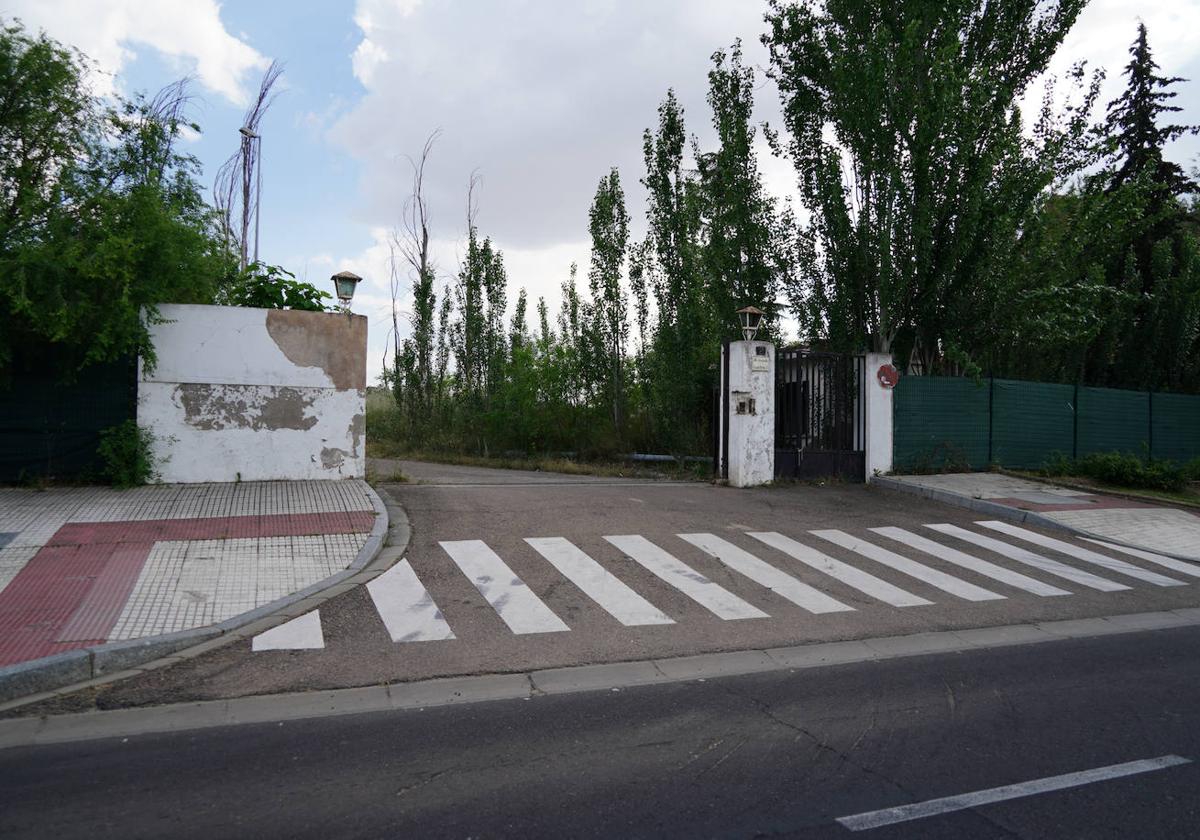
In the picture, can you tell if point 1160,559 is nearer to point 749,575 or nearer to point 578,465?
point 749,575

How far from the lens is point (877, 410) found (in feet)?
52.0

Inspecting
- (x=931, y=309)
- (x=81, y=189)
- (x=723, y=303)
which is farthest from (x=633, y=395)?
(x=81, y=189)

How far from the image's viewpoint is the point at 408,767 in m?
4.32

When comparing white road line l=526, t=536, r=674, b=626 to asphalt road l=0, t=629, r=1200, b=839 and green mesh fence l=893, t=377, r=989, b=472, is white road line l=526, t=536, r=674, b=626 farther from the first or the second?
green mesh fence l=893, t=377, r=989, b=472

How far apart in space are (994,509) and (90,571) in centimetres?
1266

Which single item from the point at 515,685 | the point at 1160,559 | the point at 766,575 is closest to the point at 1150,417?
the point at 1160,559

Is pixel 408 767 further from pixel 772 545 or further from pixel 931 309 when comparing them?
pixel 931 309

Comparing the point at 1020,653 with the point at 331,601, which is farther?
the point at 331,601

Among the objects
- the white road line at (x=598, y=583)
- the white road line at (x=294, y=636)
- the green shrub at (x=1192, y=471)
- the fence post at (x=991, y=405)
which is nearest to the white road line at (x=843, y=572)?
the white road line at (x=598, y=583)

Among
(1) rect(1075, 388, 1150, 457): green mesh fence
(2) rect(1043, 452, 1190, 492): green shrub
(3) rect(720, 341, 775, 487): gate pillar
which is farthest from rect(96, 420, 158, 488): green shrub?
(1) rect(1075, 388, 1150, 457): green mesh fence

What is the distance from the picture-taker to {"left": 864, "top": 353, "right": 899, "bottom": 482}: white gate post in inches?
619

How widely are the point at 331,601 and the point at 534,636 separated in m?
1.98

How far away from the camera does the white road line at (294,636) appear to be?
20.8 ft

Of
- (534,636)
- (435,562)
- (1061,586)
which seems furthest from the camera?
(1061,586)
